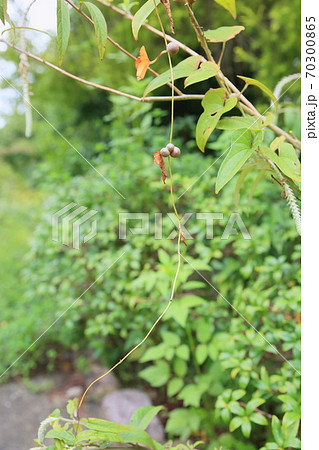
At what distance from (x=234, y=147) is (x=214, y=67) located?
11 cm

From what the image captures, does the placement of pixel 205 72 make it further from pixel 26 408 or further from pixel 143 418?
pixel 26 408

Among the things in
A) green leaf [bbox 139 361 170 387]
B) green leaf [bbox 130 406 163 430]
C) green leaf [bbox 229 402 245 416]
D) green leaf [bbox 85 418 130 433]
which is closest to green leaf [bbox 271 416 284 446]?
green leaf [bbox 229 402 245 416]

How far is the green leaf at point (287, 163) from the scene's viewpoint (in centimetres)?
48

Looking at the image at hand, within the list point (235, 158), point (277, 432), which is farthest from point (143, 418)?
point (235, 158)

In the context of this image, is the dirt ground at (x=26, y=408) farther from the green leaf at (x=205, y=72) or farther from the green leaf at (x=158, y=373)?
the green leaf at (x=205, y=72)

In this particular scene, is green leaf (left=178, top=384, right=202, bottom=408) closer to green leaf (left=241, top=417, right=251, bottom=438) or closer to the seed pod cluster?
green leaf (left=241, top=417, right=251, bottom=438)

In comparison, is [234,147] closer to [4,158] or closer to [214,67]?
[214,67]
